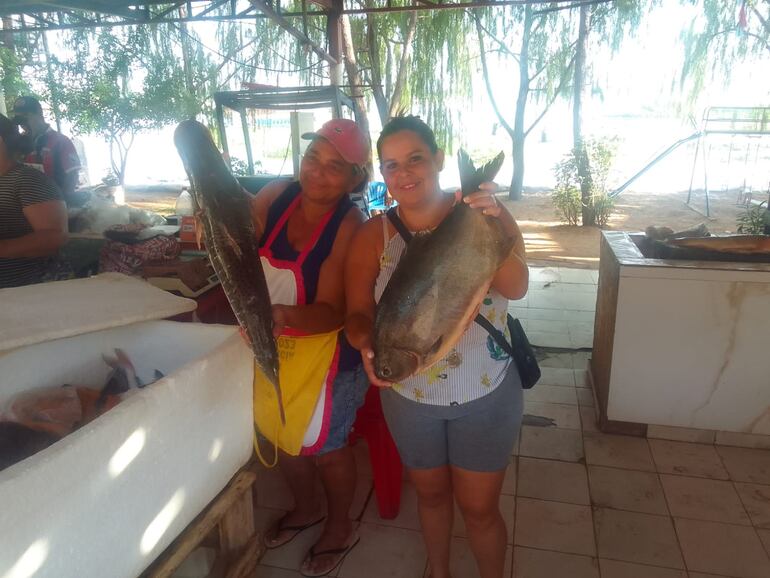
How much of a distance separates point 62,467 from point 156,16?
9269mm

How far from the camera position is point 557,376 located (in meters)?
4.32

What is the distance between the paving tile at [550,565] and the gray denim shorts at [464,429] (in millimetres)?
862

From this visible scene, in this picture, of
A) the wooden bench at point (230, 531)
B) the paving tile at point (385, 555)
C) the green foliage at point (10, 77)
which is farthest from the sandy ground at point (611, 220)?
the green foliage at point (10, 77)

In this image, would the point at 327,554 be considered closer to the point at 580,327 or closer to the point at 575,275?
the point at 580,327

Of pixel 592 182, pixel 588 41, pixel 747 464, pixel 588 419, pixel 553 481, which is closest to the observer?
pixel 553 481

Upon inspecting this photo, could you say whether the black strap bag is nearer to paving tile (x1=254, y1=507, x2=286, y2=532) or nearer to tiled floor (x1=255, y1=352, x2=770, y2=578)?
tiled floor (x1=255, y1=352, x2=770, y2=578)

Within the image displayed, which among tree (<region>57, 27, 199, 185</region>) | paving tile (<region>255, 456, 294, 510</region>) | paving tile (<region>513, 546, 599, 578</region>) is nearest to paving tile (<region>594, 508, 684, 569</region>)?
paving tile (<region>513, 546, 599, 578</region>)

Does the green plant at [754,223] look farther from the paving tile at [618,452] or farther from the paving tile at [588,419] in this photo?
the paving tile at [618,452]

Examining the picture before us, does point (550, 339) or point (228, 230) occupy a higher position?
point (228, 230)

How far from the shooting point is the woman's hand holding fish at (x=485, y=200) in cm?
146

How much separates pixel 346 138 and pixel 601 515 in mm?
2300

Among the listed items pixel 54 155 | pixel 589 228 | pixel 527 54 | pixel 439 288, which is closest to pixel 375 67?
pixel 527 54

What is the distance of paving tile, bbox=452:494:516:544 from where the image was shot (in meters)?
2.59

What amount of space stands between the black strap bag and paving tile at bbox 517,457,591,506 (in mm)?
1294
